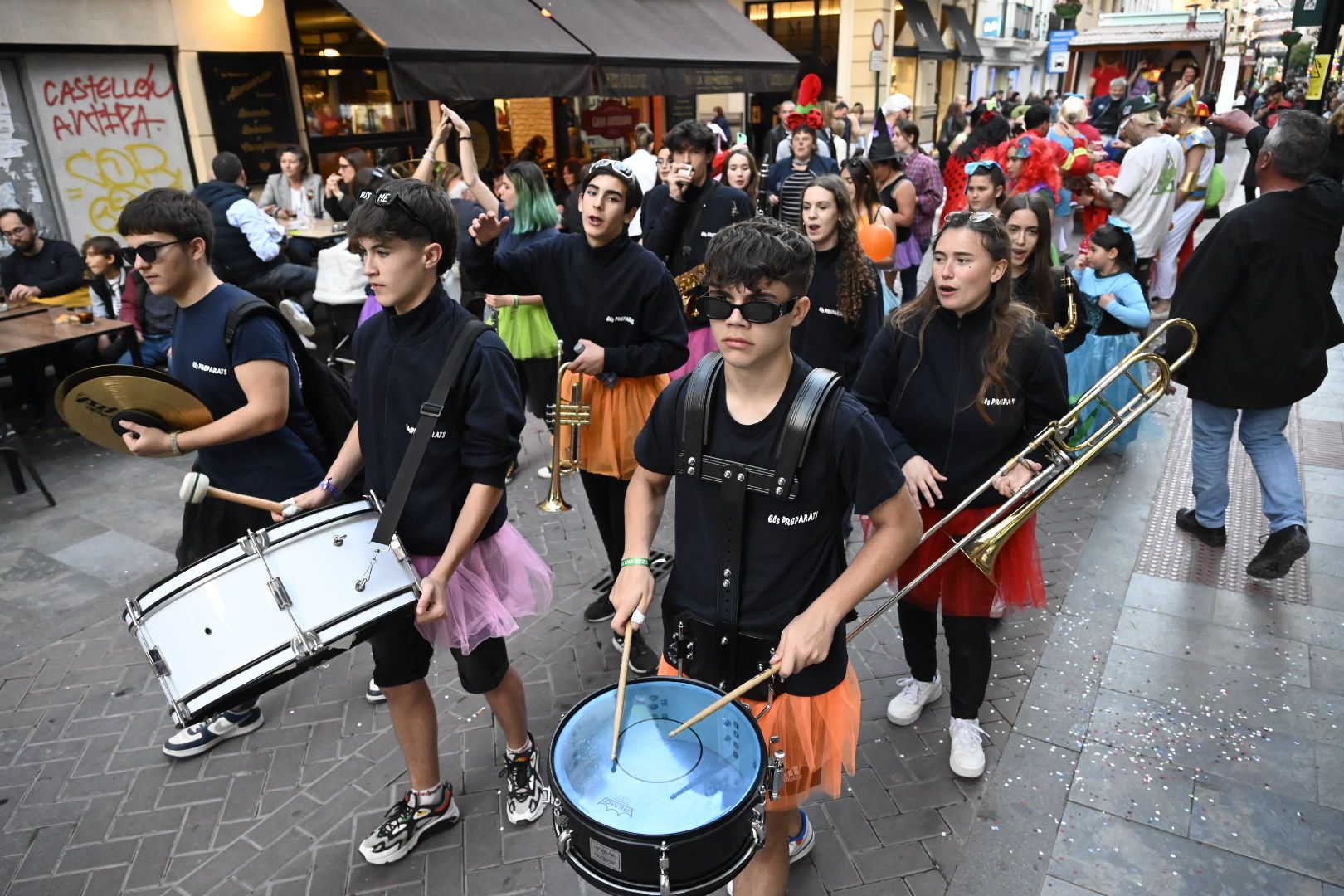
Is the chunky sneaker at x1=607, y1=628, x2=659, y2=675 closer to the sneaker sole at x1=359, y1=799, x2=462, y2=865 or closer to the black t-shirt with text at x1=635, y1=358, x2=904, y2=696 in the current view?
the sneaker sole at x1=359, y1=799, x2=462, y2=865

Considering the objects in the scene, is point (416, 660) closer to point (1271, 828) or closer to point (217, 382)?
point (217, 382)

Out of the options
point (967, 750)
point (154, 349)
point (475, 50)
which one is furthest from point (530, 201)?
point (967, 750)

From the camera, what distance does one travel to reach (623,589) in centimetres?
234

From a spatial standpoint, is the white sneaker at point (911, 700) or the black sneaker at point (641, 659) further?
the black sneaker at point (641, 659)

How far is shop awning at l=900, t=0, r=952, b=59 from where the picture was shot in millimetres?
26141

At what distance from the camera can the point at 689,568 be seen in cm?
244

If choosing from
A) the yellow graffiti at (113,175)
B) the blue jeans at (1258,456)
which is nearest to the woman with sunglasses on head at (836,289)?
the blue jeans at (1258,456)

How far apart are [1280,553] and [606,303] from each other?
389 cm

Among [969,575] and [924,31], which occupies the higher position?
[924,31]

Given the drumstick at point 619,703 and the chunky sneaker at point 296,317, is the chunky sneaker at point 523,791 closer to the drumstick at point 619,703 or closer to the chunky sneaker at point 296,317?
the drumstick at point 619,703

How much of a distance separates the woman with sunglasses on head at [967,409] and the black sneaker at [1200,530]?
2.42m

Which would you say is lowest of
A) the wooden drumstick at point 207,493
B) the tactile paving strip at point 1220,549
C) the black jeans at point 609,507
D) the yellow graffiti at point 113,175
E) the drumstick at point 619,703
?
the tactile paving strip at point 1220,549

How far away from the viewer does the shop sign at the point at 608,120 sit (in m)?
16.0

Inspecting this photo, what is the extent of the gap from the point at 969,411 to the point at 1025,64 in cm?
4243
